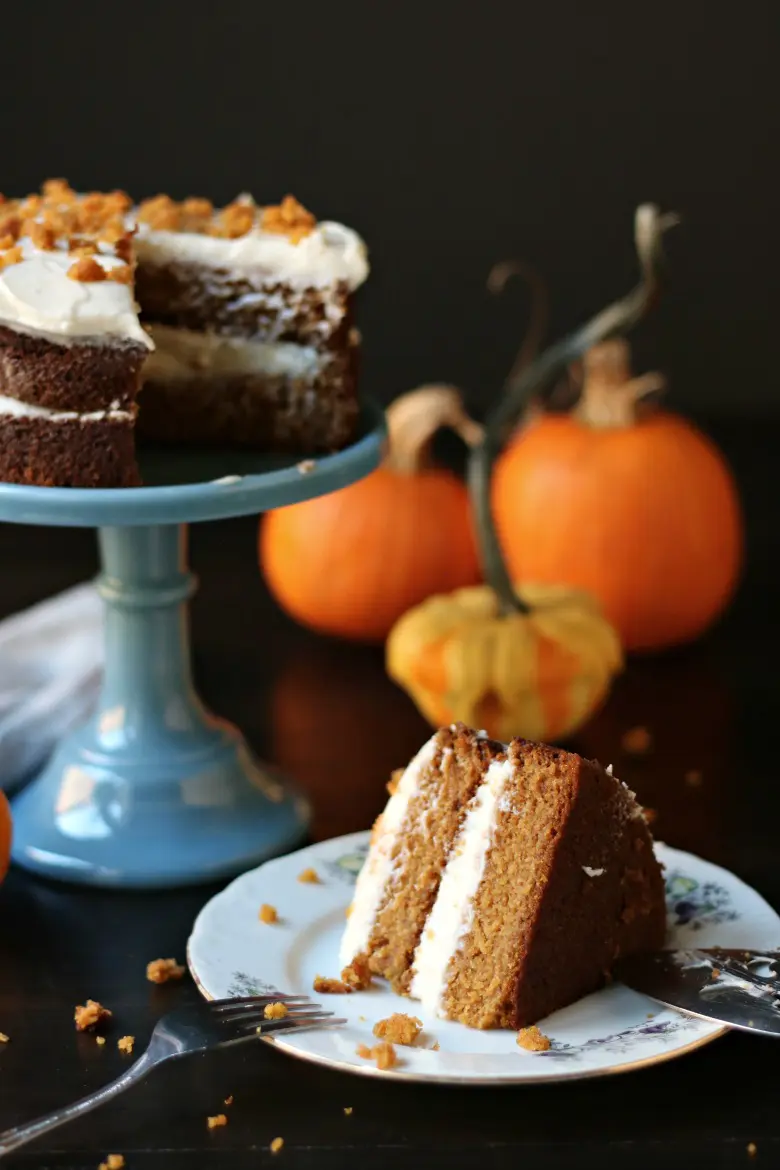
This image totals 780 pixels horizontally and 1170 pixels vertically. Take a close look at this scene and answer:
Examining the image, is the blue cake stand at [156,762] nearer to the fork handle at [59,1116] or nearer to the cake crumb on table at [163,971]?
the cake crumb on table at [163,971]

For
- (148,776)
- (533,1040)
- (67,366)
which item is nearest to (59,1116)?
(533,1040)

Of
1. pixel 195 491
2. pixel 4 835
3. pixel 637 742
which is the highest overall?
pixel 195 491

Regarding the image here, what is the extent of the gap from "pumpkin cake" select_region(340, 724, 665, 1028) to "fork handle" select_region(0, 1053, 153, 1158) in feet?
0.83

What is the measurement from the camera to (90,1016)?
1.55 m

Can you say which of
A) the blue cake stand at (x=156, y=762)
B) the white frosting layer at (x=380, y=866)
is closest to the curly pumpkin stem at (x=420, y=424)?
the blue cake stand at (x=156, y=762)

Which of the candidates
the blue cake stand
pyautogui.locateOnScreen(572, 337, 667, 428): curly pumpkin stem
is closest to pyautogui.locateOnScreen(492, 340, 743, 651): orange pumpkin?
pyautogui.locateOnScreen(572, 337, 667, 428): curly pumpkin stem

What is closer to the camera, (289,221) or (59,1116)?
(59,1116)

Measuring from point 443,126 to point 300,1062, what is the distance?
2221mm

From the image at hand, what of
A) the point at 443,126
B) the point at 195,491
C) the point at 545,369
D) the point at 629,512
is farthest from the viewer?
the point at 443,126

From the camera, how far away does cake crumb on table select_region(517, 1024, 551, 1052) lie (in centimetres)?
143

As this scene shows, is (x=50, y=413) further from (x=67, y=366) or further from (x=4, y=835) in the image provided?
(x=4, y=835)

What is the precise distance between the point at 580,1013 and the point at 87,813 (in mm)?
623

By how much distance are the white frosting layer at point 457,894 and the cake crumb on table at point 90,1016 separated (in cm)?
27

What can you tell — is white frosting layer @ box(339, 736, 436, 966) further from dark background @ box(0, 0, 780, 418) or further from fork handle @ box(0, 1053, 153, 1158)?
dark background @ box(0, 0, 780, 418)
